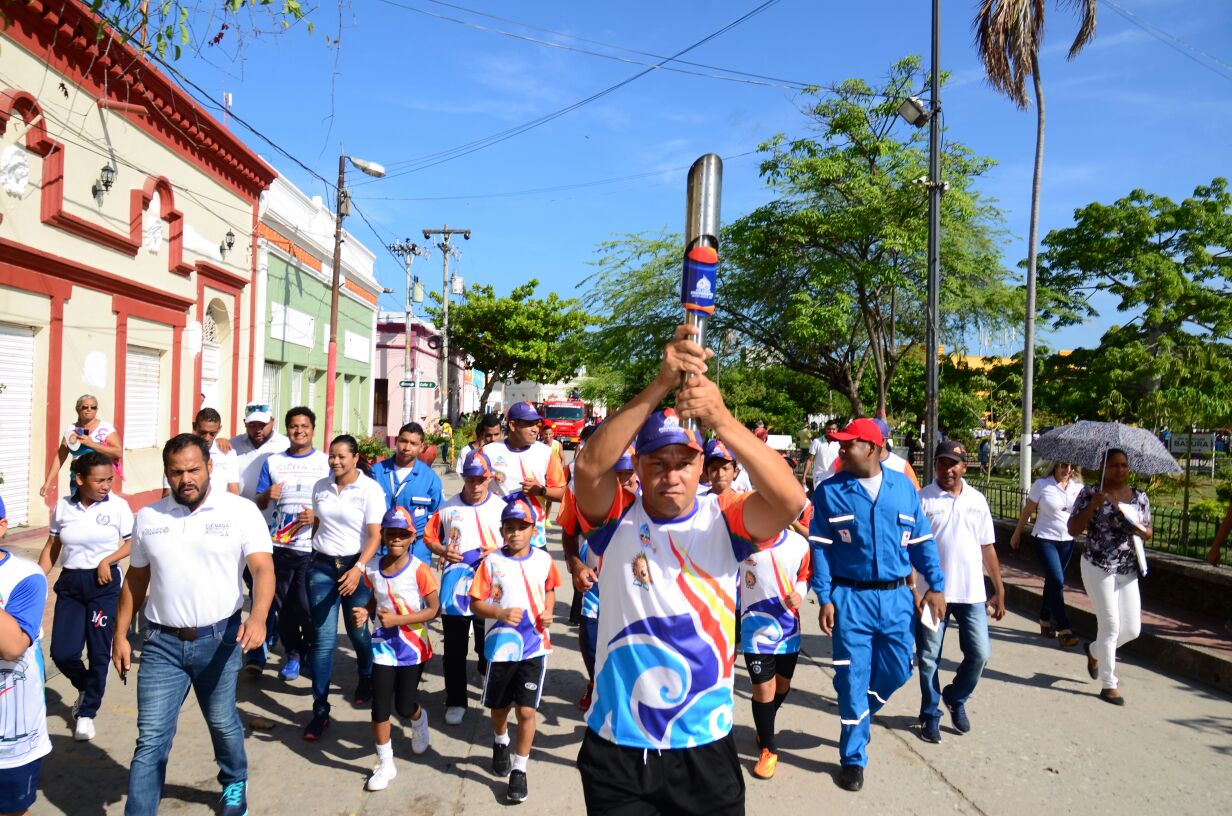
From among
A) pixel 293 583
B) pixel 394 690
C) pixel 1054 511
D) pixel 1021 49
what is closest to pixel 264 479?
pixel 293 583

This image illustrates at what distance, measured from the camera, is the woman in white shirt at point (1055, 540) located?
8164mm

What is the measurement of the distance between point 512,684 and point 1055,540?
229 inches

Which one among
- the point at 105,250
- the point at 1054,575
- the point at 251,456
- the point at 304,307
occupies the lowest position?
the point at 1054,575

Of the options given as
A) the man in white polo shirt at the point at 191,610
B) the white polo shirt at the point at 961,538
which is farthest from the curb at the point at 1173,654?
the man in white polo shirt at the point at 191,610

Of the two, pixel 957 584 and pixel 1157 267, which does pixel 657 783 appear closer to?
pixel 957 584

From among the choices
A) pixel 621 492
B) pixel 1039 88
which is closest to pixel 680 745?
pixel 621 492

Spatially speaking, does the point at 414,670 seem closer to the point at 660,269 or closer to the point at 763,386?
the point at 660,269

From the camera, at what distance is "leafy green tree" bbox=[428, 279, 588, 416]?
40.9 meters

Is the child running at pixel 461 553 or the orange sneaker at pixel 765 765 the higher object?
the child running at pixel 461 553

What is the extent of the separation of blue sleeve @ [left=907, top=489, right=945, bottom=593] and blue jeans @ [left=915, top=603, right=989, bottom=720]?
513 mm

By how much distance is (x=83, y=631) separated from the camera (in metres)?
5.22

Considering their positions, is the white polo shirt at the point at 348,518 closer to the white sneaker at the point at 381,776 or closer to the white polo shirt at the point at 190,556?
the white sneaker at the point at 381,776

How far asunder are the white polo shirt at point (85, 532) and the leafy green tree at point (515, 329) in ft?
113

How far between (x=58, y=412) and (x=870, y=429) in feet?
38.0
